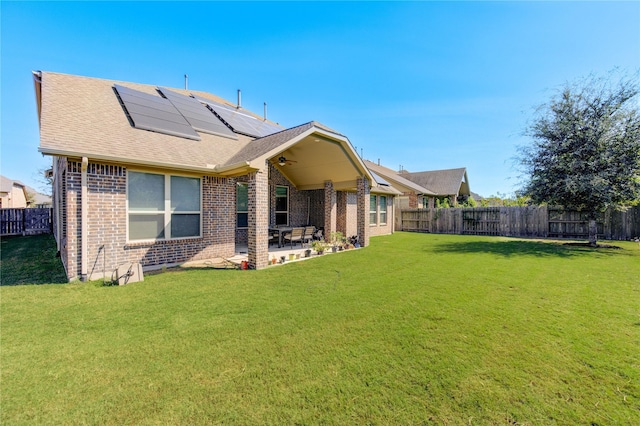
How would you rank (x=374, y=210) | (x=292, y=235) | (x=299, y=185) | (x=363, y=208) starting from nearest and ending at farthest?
1. (x=292, y=235)
2. (x=363, y=208)
3. (x=299, y=185)
4. (x=374, y=210)

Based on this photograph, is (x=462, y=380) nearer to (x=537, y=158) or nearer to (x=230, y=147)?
(x=230, y=147)

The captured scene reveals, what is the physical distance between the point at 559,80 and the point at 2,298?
20291 millimetres

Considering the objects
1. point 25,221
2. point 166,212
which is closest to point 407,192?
point 166,212

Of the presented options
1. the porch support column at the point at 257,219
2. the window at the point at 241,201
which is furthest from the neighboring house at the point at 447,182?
the porch support column at the point at 257,219

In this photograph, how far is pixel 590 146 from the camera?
440 inches

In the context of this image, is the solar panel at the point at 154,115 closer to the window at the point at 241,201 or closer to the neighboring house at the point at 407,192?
the window at the point at 241,201

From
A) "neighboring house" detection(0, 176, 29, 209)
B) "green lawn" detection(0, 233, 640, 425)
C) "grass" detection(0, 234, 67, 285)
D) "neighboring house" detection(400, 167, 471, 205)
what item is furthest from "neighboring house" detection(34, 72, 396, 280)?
"neighboring house" detection(0, 176, 29, 209)

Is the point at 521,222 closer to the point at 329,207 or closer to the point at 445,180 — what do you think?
the point at 329,207

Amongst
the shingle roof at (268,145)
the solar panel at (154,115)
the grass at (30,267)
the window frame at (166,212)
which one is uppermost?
the solar panel at (154,115)

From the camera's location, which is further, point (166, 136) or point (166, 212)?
point (166, 136)

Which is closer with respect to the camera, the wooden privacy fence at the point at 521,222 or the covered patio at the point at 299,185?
the covered patio at the point at 299,185

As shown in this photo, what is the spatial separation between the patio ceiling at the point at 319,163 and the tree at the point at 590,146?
29.8ft

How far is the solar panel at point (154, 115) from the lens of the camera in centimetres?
829

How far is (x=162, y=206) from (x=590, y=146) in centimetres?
1712
